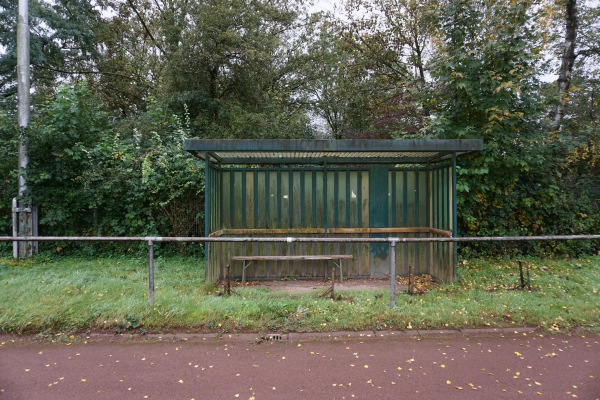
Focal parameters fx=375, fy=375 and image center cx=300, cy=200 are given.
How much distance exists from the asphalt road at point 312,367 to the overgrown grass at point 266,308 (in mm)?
215

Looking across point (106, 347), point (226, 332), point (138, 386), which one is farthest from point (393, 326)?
point (106, 347)

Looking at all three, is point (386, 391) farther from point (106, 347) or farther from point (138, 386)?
point (106, 347)

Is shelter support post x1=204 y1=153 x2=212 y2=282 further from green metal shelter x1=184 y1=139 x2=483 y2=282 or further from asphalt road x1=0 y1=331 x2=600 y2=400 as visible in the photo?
asphalt road x1=0 y1=331 x2=600 y2=400

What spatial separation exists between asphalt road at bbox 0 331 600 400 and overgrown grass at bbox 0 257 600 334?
0.70ft

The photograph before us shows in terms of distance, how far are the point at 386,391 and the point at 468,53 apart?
23.6ft

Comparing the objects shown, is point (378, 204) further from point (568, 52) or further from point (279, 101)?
point (279, 101)

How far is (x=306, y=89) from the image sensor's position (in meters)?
20.2

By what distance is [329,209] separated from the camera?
7434 mm

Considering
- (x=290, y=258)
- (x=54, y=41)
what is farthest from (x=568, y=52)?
(x=54, y=41)

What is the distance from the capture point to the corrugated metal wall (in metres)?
7.35

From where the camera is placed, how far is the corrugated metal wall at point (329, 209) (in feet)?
24.1

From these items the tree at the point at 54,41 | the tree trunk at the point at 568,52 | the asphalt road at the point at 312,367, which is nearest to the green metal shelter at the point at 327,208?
the asphalt road at the point at 312,367

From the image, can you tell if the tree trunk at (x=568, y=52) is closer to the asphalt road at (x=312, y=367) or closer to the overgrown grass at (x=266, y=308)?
the overgrown grass at (x=266, y=308)

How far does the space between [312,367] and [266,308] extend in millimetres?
1235
